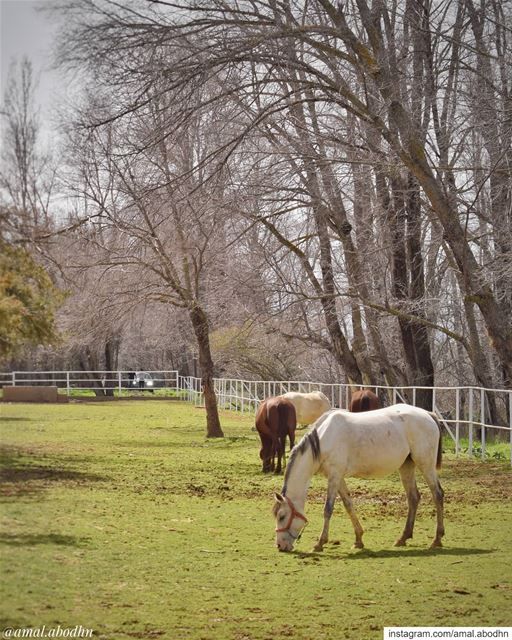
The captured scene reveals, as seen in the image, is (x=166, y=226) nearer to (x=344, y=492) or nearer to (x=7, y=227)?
(x=344, y=492)

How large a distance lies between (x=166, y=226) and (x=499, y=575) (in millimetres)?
12469

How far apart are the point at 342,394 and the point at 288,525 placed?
1528 centimetres

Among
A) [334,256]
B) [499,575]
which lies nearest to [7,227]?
[499,575]

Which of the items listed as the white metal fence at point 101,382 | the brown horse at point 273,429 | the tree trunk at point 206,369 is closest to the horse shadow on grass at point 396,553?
the brown horse at point 273,429

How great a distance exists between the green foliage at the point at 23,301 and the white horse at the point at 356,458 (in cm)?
247

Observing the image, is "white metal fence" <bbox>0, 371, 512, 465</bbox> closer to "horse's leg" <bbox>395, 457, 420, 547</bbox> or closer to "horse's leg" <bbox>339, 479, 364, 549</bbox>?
"horse's leg" <bbox>339, 479, 364, 549</bbox>

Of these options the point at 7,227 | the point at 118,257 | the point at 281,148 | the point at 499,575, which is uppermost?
the point at 281,148

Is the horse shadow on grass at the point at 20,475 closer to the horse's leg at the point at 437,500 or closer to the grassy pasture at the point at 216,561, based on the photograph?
the grassy pasture at the point at 216,561

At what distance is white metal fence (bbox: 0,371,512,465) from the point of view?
52.6ft

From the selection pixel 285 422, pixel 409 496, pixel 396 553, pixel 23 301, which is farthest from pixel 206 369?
pixel 23 301

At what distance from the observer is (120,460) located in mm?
14023

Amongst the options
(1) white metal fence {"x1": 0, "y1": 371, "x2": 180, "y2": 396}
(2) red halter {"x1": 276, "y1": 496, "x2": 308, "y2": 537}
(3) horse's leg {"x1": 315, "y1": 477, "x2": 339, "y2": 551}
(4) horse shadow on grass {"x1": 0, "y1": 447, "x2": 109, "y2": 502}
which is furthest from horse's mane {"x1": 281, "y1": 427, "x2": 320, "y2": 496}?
(1) white metal fence {"x1": 0, "y1": 371, "x2": 180, "y2": 396}

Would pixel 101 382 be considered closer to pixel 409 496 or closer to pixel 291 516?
Result: pixel 409 496

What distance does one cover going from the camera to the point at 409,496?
A: 27.0 ft
